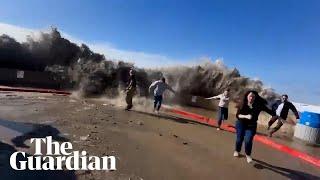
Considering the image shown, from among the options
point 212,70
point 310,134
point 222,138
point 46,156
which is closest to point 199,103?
point 212,70

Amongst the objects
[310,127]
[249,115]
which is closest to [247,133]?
[249,115]

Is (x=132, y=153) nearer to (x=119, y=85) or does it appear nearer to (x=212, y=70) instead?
(x=119, y=85)

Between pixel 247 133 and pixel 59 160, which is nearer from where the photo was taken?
pixel 59 160

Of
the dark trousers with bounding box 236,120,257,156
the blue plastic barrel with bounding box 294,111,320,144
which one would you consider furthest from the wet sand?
the blue plastic barrel with bounding box 294,111,320,144

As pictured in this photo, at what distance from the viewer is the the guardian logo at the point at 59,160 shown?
23.3ft

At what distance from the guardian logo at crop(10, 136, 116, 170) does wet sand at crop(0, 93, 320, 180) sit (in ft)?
0.76

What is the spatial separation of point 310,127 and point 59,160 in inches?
416

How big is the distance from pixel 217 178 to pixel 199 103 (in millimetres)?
19919

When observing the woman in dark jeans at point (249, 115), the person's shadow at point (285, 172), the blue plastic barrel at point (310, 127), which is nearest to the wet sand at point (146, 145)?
the person's shadow at point (285, 172)

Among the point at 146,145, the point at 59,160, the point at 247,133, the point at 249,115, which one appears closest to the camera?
the point at 59,160

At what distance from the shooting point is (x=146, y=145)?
9.91m

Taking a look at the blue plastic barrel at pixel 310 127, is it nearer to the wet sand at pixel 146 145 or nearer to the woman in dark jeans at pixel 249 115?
the wet sand at pixel 146 145

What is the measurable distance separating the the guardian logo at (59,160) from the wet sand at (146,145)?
9.2 inches

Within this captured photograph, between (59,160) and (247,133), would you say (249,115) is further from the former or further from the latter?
(59,160)
